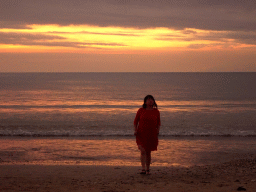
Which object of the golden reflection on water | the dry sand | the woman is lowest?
the dry sand

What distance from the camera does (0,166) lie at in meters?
8.78

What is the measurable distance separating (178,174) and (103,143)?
6.49m

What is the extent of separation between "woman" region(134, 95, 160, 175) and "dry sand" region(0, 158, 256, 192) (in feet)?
2.63

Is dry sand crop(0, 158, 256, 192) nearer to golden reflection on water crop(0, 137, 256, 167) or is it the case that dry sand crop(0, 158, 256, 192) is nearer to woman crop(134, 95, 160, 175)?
woman crop(134, 95, 160, 175)

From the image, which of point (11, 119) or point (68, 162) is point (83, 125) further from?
point (68, 162)

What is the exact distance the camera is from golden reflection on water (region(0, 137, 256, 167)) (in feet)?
32.9

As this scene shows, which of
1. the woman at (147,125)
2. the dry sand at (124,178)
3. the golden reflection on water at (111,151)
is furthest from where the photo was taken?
the golden reflection on water at (111,151)

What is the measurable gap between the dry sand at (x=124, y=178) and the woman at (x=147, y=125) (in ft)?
2.63

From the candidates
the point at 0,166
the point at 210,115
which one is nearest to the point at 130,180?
the point at 0,166

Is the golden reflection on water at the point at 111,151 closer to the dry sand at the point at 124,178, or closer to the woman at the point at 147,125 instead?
the dry sand at the point at 124,178

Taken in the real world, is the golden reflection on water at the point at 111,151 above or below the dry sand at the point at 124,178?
above

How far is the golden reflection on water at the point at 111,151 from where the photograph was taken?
10.0 meters

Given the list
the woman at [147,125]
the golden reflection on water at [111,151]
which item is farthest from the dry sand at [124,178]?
the golden reflection on water at [111,151]

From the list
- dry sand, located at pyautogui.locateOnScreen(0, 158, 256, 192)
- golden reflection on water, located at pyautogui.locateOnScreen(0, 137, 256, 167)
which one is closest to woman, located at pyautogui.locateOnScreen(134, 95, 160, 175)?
dry sand, located at pyautogui.locateOnScreen(0, 158, 256, 192)
